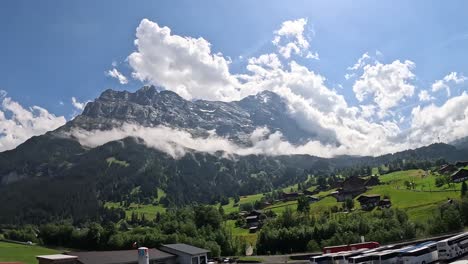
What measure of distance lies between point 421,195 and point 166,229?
350 ft

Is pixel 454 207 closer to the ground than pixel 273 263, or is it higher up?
higher up

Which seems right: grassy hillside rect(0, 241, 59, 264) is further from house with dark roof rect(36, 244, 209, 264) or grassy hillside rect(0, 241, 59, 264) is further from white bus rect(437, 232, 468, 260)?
white bus rect(437, 232, 468, 260)

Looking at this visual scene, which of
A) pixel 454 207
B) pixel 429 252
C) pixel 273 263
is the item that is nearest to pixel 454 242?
pixel 429 252

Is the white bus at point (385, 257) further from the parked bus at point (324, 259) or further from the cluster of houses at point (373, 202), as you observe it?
the cluster of houses at point (373, 202)

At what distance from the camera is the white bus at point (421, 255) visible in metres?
65.4

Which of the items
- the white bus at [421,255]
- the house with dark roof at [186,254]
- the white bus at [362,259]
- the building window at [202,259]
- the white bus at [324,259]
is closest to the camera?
the white bus at [421,255]

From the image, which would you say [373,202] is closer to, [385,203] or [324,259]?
[385,203]

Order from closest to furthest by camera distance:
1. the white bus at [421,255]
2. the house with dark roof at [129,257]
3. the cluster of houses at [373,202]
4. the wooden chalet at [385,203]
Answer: the white bus at [421,255] < the house with dark roof at [129,257] < the wooden chalet at [385,203] < the cluster of houses at [373,202]

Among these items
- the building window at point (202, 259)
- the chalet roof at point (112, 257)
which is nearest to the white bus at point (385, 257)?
the building window at point (202, 259)

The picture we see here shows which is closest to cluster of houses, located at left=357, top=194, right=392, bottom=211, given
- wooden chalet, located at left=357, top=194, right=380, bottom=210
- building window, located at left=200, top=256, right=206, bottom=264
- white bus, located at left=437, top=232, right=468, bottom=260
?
wooden chalet, located at left=357, top=194, right=380, bottom=210

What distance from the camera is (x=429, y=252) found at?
69188 mm

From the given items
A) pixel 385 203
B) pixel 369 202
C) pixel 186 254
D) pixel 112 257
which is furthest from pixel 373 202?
pixel 112 257

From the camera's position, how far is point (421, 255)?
6700 cm

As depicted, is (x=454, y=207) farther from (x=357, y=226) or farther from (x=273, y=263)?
(x=273, y=263)
